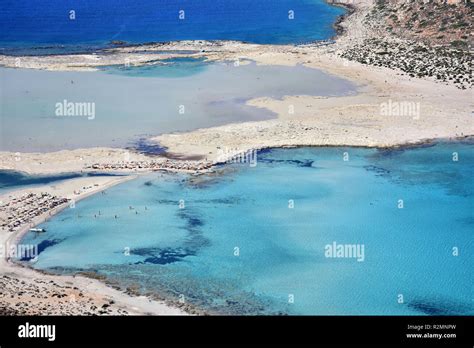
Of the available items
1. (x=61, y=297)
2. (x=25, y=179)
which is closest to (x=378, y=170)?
(x=25, y=179)

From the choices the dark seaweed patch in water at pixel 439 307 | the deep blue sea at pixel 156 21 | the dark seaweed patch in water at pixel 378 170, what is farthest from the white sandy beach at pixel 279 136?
the deep blue sea at pixel 156 21

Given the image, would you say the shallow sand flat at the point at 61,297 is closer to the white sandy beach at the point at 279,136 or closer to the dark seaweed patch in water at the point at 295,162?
the white sandy beach at the point at 279,136

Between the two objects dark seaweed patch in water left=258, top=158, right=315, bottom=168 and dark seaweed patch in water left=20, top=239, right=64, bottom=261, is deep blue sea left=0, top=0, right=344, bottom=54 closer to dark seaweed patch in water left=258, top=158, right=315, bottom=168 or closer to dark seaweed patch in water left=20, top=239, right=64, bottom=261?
dark seaweed patch in water left=258, top=158, right=315, bottom=168

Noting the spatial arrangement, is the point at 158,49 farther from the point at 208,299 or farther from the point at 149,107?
the point at 208,299

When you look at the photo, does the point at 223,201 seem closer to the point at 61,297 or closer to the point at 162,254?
the point at 162,254

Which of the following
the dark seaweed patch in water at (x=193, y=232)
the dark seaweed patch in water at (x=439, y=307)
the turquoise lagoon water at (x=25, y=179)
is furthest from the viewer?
the turquoise lagoon water at (x=25, y=179)

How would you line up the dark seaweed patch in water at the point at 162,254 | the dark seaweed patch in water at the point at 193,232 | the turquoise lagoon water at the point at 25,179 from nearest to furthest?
the dark seaweed patch in water at the point at 162,254 → the dark seaweed patch in water at the point at 193,232 → the turquoise lagoon water at the point at 25,179

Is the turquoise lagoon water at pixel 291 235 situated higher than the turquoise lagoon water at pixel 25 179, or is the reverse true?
the turquoise lagoon water at pixel 25 179
